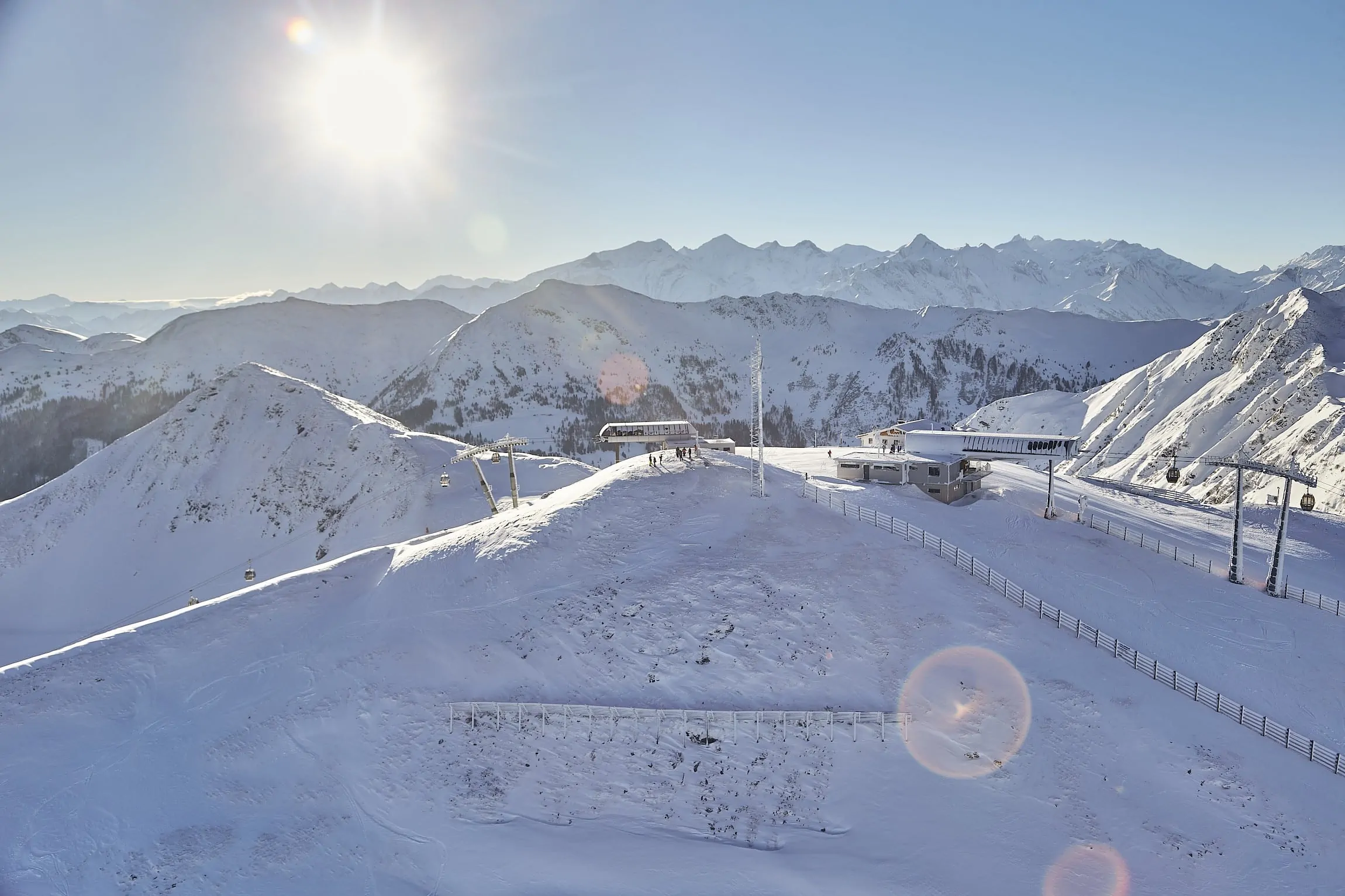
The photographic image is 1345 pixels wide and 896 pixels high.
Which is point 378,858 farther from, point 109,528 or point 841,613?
point 109,528

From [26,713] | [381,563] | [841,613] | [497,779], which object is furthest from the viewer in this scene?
[381,563]

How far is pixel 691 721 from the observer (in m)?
28.4

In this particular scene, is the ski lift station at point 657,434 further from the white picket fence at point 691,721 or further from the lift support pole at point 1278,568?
the lift support pole at point 1278,568

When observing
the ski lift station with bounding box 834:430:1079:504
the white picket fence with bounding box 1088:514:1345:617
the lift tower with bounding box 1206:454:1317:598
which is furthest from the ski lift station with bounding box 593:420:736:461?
the lift tower with bounding box 1206:454:1317:598

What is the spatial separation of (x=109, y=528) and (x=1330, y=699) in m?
117

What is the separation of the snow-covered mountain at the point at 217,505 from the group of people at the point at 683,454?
2567 centimetres

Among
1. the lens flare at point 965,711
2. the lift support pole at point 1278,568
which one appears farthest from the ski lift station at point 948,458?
the lens flare at point 965,711

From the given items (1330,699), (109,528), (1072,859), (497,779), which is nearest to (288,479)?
(109,528)

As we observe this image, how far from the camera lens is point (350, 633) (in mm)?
34406

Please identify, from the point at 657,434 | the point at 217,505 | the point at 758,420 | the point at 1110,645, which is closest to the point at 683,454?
the point at 657,434

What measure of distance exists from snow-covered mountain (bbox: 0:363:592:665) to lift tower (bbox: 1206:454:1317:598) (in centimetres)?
6370

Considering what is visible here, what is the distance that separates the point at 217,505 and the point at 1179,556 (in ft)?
341

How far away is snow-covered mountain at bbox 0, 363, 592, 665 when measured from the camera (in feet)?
234

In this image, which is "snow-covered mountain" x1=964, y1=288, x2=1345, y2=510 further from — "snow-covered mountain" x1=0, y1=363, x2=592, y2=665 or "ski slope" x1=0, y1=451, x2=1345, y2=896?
"snow-covered mountain" x1=0, y1=363, x2=592, y2=665
